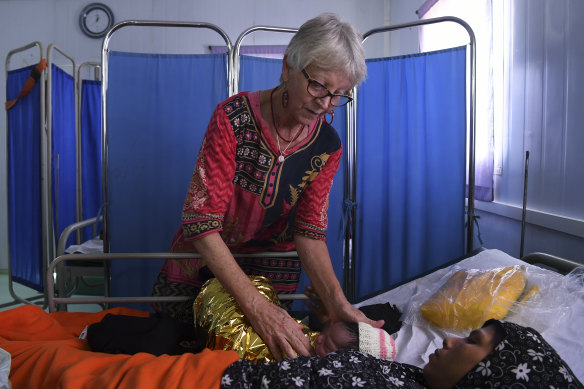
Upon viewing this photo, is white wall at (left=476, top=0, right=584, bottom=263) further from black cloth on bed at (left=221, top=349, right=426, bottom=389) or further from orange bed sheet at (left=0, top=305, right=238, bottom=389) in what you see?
orange bed sheet at (left=0, top=305, right=238, bottom=389)

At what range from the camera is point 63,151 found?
4234 mm

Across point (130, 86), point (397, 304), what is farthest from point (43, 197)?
point (397, 304)

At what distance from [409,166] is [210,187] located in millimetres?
1720

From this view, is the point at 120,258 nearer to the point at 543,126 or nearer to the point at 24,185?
the point at 543,126

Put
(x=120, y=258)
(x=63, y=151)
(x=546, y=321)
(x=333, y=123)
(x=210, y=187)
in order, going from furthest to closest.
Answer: (x=63, y=151), (x=333, y=123), (x=120, y=258), (x=546, y=321), (x=210, y=187)

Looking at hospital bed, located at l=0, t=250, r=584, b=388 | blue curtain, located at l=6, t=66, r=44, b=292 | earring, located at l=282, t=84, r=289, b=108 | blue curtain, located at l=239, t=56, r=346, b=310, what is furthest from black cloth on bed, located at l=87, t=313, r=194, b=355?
blue curtain, located at l=6, t=66, r=44, b=292

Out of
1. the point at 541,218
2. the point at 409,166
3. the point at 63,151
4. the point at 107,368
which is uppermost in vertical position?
the point at 63,151

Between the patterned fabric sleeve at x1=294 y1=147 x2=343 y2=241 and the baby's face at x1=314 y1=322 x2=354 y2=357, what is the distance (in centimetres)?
45

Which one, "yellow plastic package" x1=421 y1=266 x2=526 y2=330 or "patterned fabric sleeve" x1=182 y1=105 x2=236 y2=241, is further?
"yellow plastic package" x1=421 y1=266 x2=526 y2=330

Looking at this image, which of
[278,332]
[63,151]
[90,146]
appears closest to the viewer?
[278,332]

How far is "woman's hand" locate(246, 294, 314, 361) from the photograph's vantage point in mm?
1292

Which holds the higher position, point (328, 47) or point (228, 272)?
point (328, 47)

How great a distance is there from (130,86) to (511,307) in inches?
97.1

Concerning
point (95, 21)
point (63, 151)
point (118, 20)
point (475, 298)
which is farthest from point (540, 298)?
point (95, 21)
